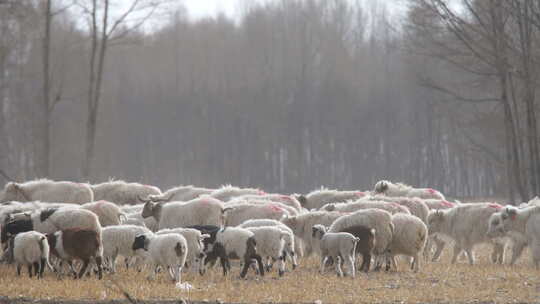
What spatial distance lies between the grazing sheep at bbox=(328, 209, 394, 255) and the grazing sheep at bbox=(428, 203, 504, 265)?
2.53m

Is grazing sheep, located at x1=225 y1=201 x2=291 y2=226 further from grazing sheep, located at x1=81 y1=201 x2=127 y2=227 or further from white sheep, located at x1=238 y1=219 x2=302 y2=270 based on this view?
grazing sheep, located at x1=81 y1=201 x2=127 y2=227

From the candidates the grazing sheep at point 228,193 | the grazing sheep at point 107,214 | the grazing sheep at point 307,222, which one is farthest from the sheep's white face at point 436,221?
the grazing sheep at point 107,214

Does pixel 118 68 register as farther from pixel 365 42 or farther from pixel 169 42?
pixel 365 42

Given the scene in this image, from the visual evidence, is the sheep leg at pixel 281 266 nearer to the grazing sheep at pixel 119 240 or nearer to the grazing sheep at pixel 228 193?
the grazing sheep at pixel 119 240

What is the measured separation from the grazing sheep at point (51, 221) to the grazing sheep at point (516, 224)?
24.1 feet

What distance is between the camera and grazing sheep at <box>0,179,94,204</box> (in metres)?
19.2

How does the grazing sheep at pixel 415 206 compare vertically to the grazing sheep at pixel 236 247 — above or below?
above

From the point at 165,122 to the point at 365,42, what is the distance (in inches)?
705

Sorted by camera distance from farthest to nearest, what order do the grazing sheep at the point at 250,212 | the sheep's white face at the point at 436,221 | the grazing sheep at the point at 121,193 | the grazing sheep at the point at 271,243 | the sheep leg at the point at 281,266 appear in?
1. the grazing sheep at the point at 121,193
2. the sheep's white face at the point at 436,221
3. the grazing sheep at the point at 250,212
4. the grazing sheep at the point at 271,243
5. the sheep leg at the point at 281,266

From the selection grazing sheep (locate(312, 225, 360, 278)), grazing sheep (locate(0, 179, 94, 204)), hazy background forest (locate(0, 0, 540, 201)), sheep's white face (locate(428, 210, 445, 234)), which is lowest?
grazing sheep (locate(312, 225, 360, 278))

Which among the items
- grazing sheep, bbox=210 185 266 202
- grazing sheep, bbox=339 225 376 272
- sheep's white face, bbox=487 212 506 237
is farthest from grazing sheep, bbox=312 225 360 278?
grazing sheep, bbox=210 185 266 202

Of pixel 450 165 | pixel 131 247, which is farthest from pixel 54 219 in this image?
pixel 450 165

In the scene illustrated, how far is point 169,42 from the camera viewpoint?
214 feet

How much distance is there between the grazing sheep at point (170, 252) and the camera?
1183cm
